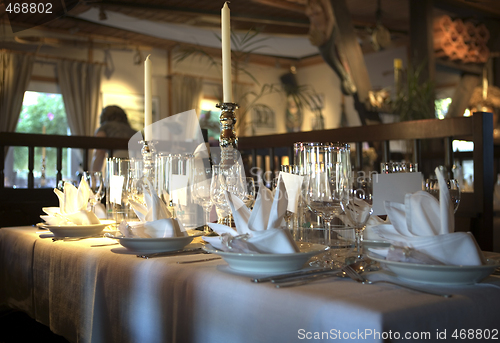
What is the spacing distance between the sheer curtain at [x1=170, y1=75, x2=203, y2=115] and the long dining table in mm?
6986

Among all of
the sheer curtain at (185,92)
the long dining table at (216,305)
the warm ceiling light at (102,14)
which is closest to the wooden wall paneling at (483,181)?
the long dining table at (216,305)

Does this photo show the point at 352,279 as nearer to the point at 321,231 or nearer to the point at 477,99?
the point at 321,231

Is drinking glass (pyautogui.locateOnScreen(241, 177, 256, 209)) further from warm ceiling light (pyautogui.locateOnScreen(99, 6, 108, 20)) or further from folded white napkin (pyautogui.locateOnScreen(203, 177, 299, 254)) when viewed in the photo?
warm ceiling light (pyautogui.locateOnScreen(99, 6, 108, 20))

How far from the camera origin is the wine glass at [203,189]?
1165mm

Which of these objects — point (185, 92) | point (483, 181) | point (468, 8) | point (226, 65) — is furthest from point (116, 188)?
point (185, 92)

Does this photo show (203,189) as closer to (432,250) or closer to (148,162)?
(148,162)

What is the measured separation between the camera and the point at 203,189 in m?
1.17

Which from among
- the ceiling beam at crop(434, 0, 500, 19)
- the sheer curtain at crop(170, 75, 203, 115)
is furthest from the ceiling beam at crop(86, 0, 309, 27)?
the ceiling beam at crop(434, 0, 500, 19)

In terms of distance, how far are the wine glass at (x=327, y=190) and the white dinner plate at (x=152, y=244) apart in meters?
0.31

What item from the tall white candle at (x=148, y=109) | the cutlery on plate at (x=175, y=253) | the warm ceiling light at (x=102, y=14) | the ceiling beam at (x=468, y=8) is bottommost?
the cutlery on plate at (x=175, y=253)

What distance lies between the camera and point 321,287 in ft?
2.21

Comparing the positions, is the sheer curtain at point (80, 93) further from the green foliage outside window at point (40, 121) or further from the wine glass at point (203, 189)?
the wine glass at point (203, 189)

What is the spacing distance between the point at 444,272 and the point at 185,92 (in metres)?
7.82

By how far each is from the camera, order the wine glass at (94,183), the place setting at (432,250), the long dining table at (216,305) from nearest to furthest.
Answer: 1. the long dining table at (216,305)
2. the place setting at (432,250)
3. the wine glass at (94,183)
